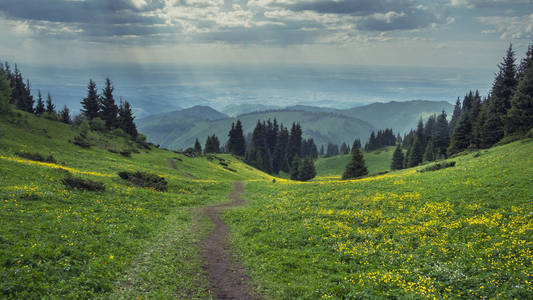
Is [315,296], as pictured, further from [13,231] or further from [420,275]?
[13,231]

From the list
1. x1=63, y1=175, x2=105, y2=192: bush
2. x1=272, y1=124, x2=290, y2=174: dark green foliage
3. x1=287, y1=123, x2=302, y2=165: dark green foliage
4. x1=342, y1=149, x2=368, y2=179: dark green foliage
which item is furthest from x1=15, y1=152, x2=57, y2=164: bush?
x1=287, y1=123, x2=302, y2=165: dark green foliage

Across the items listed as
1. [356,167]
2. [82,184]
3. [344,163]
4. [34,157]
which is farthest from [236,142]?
[82,184]

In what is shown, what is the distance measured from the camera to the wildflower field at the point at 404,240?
37.9ft

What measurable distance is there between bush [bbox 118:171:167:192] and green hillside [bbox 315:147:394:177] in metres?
103

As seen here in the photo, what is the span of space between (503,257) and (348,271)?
6.97m

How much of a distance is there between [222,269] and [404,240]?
1117 cm

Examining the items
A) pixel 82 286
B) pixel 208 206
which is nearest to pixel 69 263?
pixel 82 286

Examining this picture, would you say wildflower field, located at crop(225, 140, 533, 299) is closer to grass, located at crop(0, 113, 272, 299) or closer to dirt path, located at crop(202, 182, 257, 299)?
dirt path, located at crop(202, 182, 257, 299)

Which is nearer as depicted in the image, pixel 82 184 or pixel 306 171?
pixel 82 184

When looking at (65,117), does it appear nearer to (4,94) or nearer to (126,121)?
(126,121)

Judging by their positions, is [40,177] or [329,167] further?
[329,167]

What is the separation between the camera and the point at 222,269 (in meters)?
14.9

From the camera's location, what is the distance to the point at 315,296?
1183 centimetres

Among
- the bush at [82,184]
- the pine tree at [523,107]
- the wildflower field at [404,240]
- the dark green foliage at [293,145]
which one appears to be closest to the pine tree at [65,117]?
the bush at [82,184]
